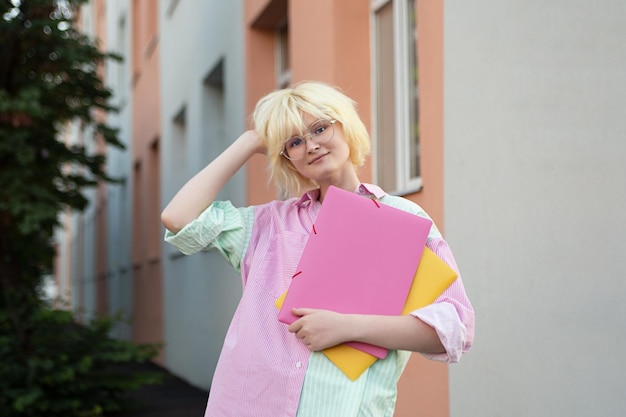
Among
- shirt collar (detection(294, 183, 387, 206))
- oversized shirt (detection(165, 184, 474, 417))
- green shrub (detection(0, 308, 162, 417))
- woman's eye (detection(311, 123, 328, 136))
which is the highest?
woman's eye (detection(311, 123, 328, 136))

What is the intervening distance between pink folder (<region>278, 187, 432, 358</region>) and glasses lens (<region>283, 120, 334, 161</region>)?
0.49ft

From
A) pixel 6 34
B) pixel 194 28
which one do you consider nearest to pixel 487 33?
pixel 6 34

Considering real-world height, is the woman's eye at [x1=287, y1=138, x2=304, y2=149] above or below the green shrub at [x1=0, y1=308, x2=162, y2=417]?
above

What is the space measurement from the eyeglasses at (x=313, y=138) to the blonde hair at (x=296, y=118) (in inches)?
0.6

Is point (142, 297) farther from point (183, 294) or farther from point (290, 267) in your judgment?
point (290, 267)

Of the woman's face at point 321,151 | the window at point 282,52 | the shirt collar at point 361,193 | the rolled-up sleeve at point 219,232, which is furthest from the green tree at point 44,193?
the woman's face at point 321,151

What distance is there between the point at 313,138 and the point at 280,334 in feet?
1.53

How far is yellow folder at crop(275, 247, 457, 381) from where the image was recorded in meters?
1.97

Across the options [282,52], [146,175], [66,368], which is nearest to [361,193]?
[66,368]

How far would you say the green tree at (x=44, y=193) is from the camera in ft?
25.1

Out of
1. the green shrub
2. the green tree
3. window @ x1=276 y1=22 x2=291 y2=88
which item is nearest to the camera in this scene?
the green shrub

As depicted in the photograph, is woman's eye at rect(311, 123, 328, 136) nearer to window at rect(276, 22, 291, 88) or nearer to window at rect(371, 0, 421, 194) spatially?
window at rect(371, 0, 421, 194)

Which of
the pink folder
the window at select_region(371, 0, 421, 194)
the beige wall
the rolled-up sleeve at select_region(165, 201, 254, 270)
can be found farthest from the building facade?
the beige wall

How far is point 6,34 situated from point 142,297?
684 centimetres
